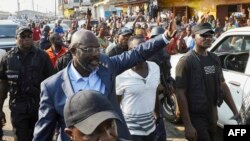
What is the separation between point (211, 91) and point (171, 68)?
116 inches

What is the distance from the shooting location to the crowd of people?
1884mm

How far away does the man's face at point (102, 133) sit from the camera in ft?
5.80

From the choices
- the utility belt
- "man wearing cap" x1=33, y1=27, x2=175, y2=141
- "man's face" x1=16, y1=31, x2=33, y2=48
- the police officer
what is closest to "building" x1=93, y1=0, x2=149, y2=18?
"man's face" x1=16, y1=31, x2=33, y2=48

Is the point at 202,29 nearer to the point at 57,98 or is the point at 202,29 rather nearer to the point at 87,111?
the point at 57,98

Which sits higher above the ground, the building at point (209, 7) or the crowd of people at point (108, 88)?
the building at point (209, 7)

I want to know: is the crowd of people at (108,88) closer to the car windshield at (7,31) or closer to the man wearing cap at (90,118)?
the man wearing cap at (90,118)

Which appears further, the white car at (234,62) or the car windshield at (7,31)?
the car windshield at (7,31)

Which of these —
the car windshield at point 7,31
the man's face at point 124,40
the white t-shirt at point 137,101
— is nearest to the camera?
the white t-shirt at point 137,101

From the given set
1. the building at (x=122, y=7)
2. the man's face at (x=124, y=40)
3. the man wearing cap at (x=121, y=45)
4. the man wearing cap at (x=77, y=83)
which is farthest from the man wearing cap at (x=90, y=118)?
the building at (x=122, y=7)

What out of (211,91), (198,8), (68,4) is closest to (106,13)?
(198,8)

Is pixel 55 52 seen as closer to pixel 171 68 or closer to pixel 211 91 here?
pixel 171 68

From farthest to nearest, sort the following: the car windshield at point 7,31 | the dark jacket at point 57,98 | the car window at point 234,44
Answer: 1. the car windshield at point 7,31
2. the car window at point 234,44
3. the dark jacket at point 57,98

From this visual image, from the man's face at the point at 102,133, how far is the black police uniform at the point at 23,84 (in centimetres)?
297

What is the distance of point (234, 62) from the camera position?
5.90 m
